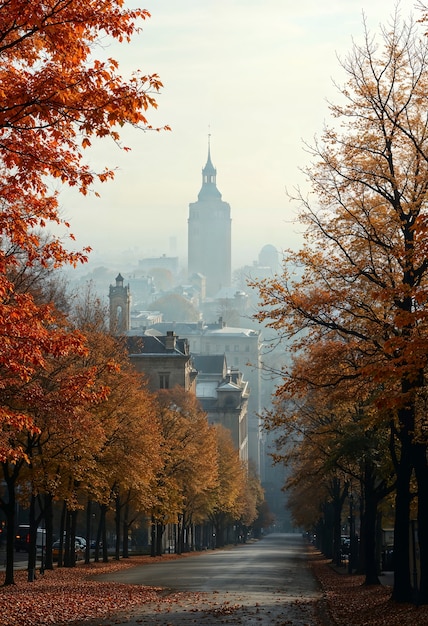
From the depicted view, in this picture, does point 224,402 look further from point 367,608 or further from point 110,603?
point 367,608

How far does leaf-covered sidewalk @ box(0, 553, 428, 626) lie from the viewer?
83.0 ft

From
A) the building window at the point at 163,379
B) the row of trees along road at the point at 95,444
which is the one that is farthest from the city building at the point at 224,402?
the row of trees along road at the point at 95,444

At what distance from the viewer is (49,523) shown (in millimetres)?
49125

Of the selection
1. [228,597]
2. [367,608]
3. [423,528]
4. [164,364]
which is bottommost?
[228,597]

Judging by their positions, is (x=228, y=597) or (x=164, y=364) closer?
(x=228, y=597)

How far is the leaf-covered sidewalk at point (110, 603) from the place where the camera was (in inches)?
996

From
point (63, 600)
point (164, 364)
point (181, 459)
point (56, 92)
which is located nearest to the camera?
point (56, 92)

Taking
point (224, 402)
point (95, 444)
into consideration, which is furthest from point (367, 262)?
point (224, 402)

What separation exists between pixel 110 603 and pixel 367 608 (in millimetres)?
7596

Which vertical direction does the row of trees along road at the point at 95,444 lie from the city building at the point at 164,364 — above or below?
below

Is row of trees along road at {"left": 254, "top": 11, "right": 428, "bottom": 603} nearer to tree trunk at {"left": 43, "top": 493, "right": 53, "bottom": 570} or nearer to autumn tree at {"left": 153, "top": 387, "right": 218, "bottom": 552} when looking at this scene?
tree trunk at {"left": 43, "top": 493, "right": 53, "bottom": 570}

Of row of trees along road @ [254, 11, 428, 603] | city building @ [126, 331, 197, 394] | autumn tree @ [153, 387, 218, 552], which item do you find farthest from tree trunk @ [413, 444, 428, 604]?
city building @ [126, 331, 197, 394]

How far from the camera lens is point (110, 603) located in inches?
1201

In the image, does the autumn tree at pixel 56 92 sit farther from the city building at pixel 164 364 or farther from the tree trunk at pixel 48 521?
the city building at pixel 164 364
